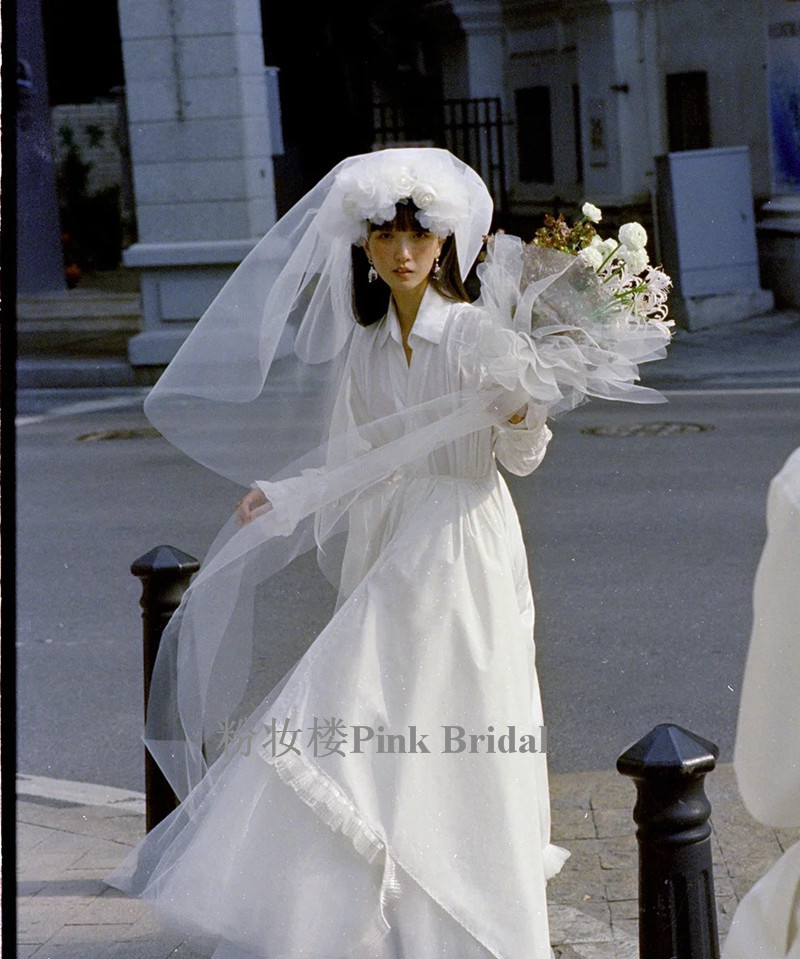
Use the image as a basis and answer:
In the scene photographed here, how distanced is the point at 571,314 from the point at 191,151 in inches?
503

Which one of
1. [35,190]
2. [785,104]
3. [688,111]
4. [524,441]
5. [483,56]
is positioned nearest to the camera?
[524,441]

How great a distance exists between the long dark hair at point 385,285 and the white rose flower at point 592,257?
0.37m

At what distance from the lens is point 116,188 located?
2780 centimetres

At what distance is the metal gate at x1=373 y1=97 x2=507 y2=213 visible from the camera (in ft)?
63.6

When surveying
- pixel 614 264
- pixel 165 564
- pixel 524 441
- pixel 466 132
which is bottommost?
pixel 165 564

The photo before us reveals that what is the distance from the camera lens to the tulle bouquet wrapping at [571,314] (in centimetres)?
361

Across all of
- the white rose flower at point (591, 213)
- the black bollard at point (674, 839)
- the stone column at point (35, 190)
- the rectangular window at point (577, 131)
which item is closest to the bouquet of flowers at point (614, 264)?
the white rose flower at point (591, 213)

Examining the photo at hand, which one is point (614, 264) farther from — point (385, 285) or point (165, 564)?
point (165, 564)

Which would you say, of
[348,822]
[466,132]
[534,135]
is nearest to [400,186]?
[348,822]

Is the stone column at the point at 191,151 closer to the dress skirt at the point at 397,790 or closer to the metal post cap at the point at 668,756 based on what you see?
the dress skirt at the point at 397,790

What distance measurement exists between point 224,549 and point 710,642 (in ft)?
9.84

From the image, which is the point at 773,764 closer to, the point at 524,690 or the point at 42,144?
the point at 524,690

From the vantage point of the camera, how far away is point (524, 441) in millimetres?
3766

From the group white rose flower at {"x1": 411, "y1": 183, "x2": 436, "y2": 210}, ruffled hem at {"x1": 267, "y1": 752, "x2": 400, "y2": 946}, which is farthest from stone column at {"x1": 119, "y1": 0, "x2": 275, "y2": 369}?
ruffled hem at {"x1": 267, "y1": 752, "x2": 400, "y2": 946}
